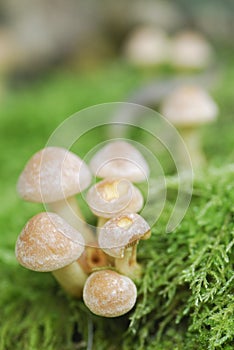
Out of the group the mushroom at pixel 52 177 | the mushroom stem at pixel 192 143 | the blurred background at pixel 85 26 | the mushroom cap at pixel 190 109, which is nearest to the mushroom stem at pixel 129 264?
the mushroom at pixel 52 177

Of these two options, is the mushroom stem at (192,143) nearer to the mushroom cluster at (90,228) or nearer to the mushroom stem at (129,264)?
the mushroom cluster at (90,228)

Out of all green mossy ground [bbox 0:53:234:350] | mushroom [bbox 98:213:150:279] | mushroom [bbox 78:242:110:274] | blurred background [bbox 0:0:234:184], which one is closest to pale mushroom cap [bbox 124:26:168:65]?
blurred background [bbox 0:0:234:184]

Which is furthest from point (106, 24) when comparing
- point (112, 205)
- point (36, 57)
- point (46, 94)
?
point (112, 205)

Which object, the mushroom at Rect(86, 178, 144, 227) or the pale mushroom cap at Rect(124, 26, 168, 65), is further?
the pale mushroom cap at Rect(124, 26, 168, 65)

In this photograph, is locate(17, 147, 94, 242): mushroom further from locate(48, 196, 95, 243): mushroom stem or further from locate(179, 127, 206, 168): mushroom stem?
locate(179, 127, 206, 168): mushroom stem

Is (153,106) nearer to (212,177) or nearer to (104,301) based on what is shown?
(212,177)

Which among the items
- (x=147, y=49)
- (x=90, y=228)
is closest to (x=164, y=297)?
(x=90, y=228)

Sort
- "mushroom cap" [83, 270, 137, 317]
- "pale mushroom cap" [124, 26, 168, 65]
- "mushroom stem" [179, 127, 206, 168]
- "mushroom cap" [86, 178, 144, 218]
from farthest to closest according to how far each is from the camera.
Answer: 1. "pale mushroom cap" [124, 26, 168, 65]
2. "mushroom stem" [179, 127, 206, 168]
3. "mushroom cap" [86, 178, 144, 218]
4. "mushroom cap" [83, 270, 137, 317]
